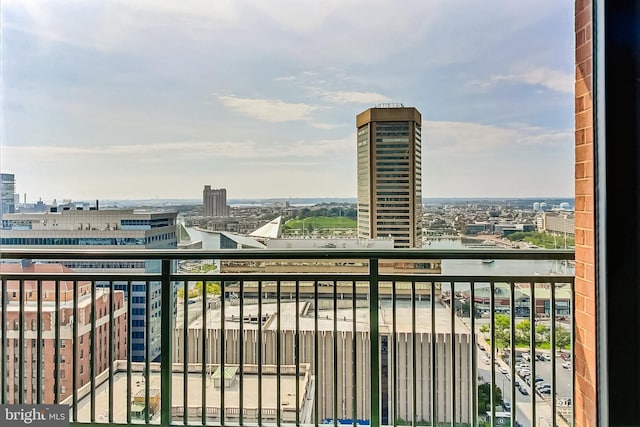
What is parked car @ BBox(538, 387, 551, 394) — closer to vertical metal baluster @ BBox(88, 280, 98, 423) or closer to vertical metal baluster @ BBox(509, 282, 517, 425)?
vertical metal baluster @ BBox(509, 282, 517, 425)

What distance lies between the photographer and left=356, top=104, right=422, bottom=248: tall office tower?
217cm

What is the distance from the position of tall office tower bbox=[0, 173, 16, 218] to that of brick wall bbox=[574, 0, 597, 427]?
113 inches

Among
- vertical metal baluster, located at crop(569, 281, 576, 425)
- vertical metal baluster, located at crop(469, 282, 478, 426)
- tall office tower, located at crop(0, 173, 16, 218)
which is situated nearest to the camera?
Answer: vertical metal baluster, located at crop(569, 281, 576, 425)

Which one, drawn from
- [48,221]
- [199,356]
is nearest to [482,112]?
[199,356]

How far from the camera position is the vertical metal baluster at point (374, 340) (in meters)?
1.99

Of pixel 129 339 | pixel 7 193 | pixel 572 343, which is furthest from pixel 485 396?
pixel 7 193

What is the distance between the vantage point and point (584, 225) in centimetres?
174

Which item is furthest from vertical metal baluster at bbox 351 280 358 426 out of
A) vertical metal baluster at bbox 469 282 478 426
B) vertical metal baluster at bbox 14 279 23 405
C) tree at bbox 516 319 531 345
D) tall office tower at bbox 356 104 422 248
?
vertical metal baluster at bbox 14 279 23 405

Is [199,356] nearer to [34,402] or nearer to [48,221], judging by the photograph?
[34,402]

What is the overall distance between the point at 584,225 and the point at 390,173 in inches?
36.2

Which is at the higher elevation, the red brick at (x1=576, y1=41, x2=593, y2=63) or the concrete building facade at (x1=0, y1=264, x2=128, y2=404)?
the red brick at (x1=576, y1=41, x2=593, y2=63)

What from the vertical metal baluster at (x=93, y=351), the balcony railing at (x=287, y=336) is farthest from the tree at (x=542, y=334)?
the vertical metal baluster at (x=93, y=351)

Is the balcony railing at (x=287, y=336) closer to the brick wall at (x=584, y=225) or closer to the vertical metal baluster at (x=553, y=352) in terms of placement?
the vertical metal baluster at (x=553, y=352)

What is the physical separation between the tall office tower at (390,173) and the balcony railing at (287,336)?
0.72ft
